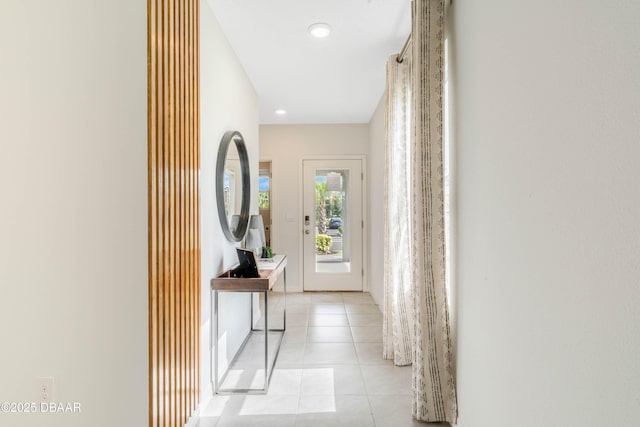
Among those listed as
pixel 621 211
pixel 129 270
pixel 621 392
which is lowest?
pixel 621 392

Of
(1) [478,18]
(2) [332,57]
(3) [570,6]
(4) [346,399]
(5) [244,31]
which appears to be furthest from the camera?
(2) [332,57]

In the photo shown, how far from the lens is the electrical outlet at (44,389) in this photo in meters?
1.25

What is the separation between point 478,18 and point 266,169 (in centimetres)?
443

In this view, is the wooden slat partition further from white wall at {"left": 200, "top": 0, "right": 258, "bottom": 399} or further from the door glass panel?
the door glass panel

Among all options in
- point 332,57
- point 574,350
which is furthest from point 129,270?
point 332,57

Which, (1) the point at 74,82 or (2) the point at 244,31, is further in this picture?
(2) the point at 244,31

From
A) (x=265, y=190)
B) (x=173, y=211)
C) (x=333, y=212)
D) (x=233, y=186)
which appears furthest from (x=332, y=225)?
(x=173, y=211)

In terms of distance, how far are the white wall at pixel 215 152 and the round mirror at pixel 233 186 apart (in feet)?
Answer: 0.20

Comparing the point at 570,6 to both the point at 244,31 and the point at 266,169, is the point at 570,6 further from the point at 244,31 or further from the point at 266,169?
the point at 266,169

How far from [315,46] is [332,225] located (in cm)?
308

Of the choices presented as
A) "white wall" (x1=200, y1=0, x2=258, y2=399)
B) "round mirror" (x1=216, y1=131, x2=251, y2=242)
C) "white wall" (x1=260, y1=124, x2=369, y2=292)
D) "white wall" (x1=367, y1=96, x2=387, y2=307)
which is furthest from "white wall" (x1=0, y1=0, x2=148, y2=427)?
"white wall" (x1=260, y1=124, x2=369, y2=292)

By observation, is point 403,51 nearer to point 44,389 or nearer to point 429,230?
point 429,230

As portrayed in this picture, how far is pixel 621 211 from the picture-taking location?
0.83m

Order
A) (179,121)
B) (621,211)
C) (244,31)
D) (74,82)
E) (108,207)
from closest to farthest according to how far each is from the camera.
Result: 1. (621,211)
2. (74,82)
3. (108,207)
4. (179,121)
5. (244,31)
